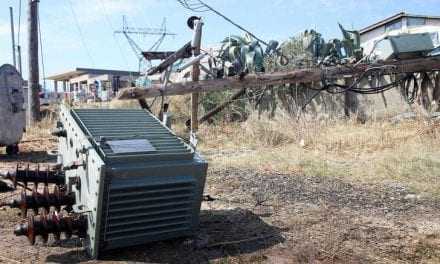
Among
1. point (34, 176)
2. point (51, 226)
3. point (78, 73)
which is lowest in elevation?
point (51, 226)

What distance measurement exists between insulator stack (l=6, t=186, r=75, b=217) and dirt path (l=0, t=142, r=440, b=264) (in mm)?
293

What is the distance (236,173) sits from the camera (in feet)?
21.1

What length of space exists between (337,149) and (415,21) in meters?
15.3

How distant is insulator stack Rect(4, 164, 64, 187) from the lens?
3.97m

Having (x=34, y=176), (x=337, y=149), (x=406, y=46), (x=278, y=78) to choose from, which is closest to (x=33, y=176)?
(x=34, y=176)

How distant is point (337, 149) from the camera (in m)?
8.10

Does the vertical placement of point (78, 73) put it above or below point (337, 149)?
above

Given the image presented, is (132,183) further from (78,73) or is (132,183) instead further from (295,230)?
(78,73)

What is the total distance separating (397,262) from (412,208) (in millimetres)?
1485

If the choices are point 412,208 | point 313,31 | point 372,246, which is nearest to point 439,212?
point 412,208

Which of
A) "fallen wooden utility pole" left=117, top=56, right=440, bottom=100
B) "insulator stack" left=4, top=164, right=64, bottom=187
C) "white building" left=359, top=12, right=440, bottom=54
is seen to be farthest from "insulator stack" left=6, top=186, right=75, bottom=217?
"white building" left=359, top=12, right=440, bottom=54

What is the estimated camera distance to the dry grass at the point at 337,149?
6.23 m

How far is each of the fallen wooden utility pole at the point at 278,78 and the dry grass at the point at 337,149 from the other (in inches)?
35.5

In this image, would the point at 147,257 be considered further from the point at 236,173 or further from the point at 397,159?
the point at 397,159
